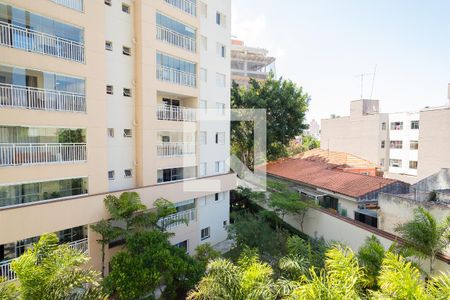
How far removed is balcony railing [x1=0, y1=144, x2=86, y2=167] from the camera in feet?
34.1

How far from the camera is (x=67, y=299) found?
262 inches

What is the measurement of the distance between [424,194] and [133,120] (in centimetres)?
1830

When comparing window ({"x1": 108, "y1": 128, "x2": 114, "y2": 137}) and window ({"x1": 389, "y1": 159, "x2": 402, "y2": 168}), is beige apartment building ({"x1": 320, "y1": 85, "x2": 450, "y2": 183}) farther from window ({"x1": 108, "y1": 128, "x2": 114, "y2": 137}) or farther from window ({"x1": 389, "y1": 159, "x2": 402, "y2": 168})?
window ({"x1": 108, "y1": 128, "x2": 114, "y2": 137})

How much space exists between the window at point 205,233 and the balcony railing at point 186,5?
1485 cm

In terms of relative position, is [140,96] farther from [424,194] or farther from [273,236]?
[424,194]

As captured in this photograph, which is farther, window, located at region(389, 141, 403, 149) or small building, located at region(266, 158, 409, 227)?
window, located at region(389, 141, 403, 149)

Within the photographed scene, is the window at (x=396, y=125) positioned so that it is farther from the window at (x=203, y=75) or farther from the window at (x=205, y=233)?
the window at (x=205, y=233)

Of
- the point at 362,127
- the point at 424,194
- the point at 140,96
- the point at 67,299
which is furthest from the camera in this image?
the point at 362,127

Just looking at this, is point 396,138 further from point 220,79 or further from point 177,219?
point 177,219

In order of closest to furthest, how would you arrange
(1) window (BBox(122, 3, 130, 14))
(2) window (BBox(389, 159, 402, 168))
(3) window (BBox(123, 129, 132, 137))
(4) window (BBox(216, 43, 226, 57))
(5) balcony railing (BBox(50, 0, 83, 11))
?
(5) balcony railing (BBox(50, 0, 83, 11)), (1) window (BBox(122, 3, 130, 14)), (3) window (BBox(123, 129, 132, 137)), (4) window (BBox(216, 43, 226, 57)), (2) window (BBox(389, 159, 402, 168))

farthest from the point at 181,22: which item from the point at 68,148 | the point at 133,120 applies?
the point at 68,148

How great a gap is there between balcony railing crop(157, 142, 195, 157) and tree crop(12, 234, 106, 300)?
8.84m

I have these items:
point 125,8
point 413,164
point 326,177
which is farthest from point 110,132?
point 413,164

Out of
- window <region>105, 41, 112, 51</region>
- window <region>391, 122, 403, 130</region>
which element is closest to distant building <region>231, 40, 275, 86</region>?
window <region>391, 122, 403, 130</region>
